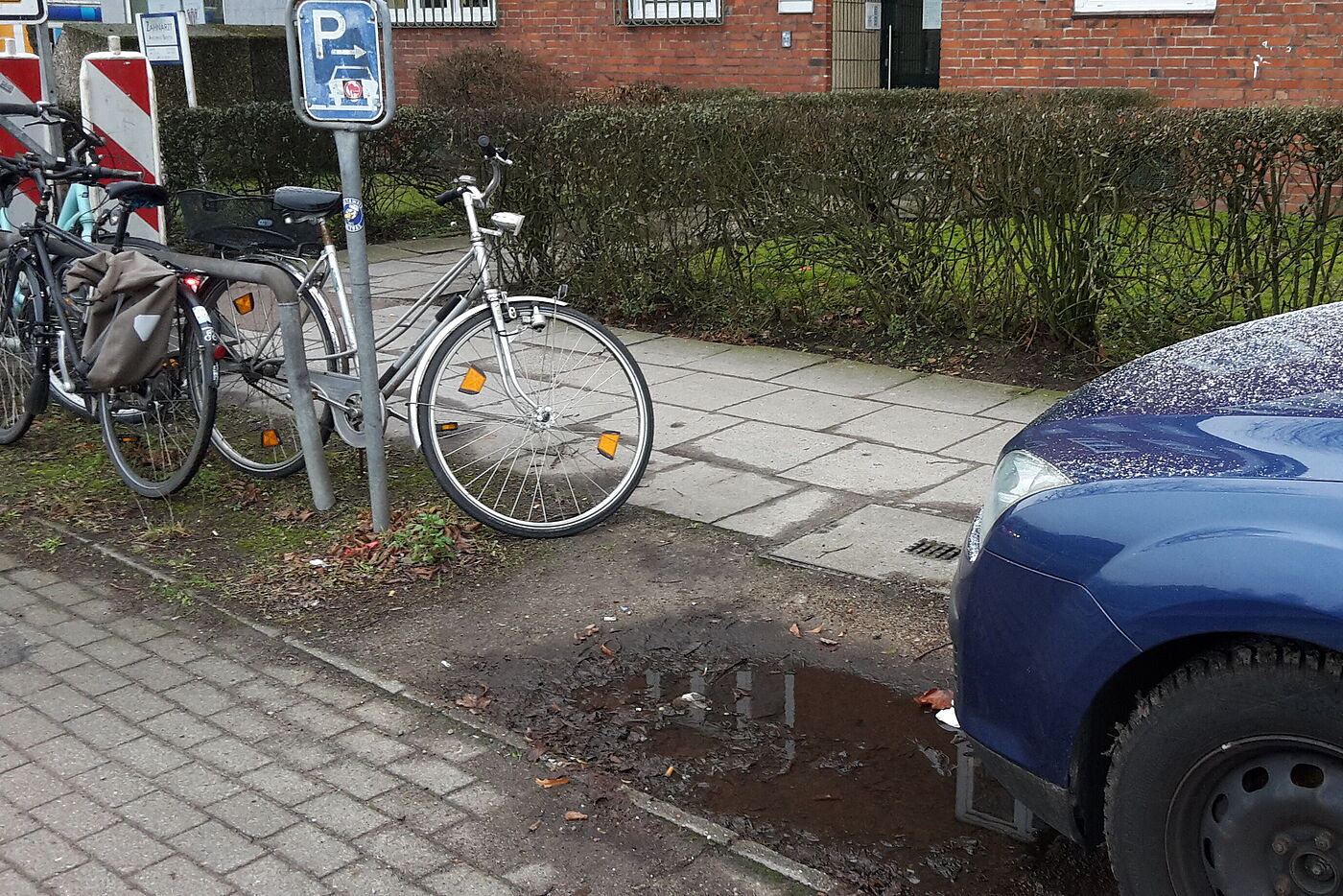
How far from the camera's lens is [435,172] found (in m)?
11.6

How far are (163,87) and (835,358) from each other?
10.3m

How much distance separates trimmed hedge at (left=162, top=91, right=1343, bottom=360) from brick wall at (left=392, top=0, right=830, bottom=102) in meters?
6.14

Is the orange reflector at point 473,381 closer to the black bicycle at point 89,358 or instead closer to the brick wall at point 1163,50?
the black bicycle at point 89,358

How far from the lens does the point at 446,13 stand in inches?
682

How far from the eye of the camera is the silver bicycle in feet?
15.7

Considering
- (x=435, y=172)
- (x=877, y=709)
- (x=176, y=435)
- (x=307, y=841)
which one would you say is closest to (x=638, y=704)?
(x=877, y=709)

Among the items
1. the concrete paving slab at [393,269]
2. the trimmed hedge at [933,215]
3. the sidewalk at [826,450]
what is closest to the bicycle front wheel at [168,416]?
the sidewalk at [826,450]

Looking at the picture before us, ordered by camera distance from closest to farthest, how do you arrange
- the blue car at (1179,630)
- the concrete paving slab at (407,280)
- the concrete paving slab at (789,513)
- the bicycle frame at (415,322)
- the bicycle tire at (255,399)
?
the blue car at (1179,630) → the bicycle frame at (415,322) → the concrete paving slab at (789,513) → the bicycle tire at (255,399) → the concrete paving slab at (407,280)

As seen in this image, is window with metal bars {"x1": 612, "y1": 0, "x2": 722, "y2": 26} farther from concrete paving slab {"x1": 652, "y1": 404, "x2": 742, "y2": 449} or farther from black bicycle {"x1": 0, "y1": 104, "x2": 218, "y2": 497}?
black bicycle {"x1": 0, "y1": 104, "x2": 218, "y2": 497}

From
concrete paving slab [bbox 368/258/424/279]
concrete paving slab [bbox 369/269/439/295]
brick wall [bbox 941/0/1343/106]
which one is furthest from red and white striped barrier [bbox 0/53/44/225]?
brick wall [bbox 941/0/1343/106]

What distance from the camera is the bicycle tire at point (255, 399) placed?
5273 millimetres

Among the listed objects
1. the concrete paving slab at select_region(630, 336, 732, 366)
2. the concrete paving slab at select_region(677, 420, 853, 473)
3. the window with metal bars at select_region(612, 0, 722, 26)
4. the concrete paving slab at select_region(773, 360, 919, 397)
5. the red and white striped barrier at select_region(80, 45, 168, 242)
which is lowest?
the concrete paving slab at select_region(677, 420, 853, 473)

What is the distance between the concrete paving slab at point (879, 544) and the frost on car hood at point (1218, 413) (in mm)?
1519

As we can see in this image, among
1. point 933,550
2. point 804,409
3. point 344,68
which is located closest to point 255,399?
point 344,68
